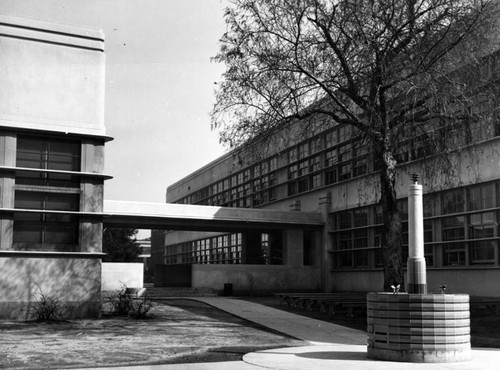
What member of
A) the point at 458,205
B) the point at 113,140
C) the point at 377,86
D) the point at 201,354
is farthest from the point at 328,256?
the point at 201,354

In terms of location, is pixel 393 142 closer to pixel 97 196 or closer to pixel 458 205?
pixel 97 196

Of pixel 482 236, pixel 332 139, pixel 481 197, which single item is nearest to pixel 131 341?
pixel 482 236

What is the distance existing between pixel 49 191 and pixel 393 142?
11109mm

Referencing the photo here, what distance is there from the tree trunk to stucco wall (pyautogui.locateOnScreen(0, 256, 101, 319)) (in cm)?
949

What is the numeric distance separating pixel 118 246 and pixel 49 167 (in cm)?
4636

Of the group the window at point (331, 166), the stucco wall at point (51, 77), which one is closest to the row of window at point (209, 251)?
the window at point (331, 166)

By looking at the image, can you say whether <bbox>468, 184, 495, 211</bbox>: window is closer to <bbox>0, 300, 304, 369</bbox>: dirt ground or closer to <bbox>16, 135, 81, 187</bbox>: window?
<bbox>0, 300, 304, 369</bbox>: dirt ground

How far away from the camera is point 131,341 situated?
1504 cm

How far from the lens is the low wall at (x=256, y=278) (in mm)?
37469

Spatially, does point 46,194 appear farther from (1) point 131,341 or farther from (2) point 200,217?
(2) point 200,217

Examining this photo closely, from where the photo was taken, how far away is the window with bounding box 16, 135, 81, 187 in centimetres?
Result: 2072

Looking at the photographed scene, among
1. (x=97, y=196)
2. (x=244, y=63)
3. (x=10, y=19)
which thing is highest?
(x=10, y=19)

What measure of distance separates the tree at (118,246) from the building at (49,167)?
145 feet

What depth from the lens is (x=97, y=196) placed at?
21438 millimetres
